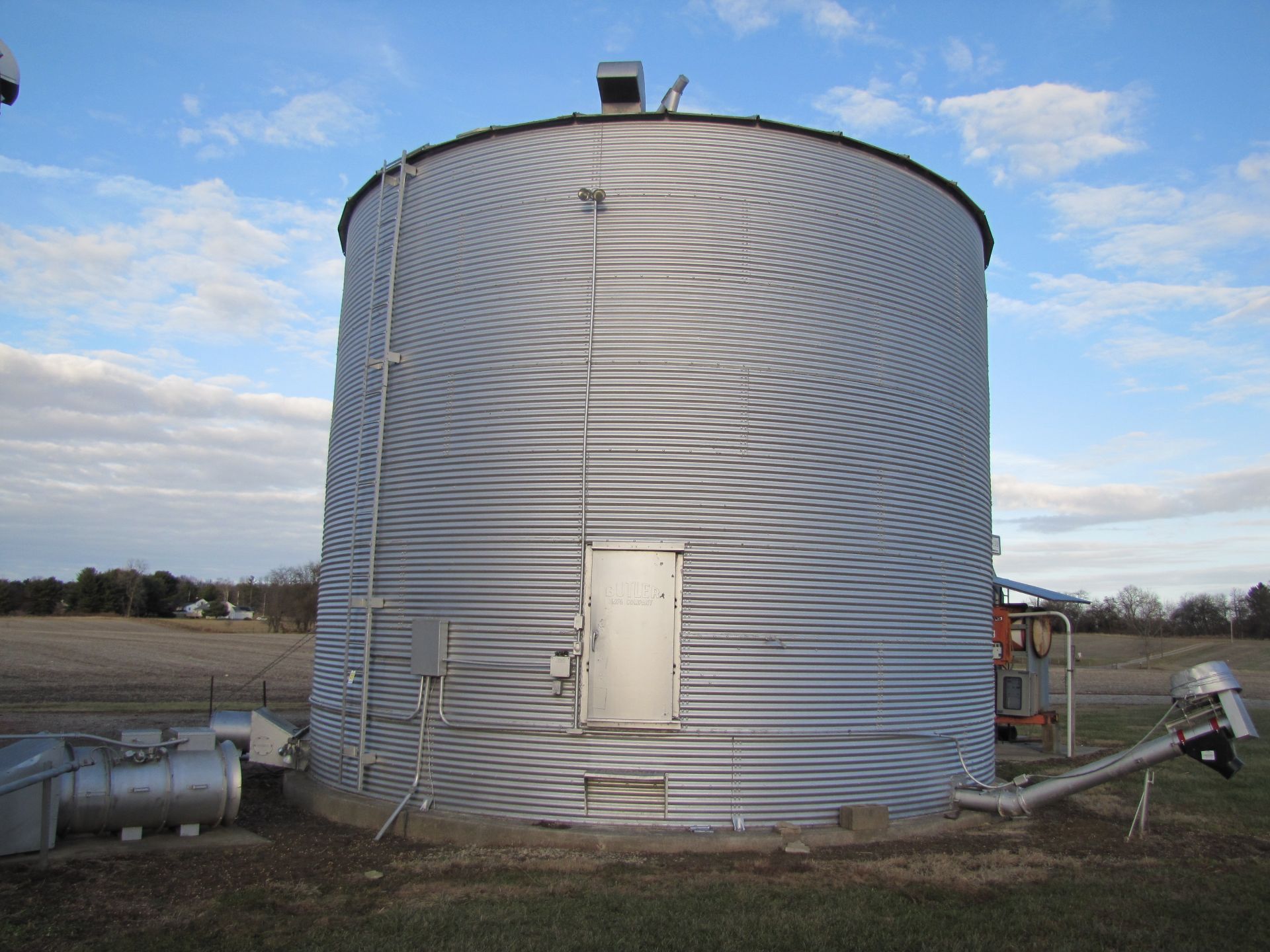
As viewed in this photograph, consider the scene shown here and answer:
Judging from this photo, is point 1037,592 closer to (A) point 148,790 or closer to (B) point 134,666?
(A) point 148,790

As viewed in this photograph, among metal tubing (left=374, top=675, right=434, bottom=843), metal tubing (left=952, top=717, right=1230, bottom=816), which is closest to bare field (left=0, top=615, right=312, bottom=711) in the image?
metal tubing (left=374, top=675, right=434, bottom=843)

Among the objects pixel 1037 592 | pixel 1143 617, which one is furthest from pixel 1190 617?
pixel 1037 592

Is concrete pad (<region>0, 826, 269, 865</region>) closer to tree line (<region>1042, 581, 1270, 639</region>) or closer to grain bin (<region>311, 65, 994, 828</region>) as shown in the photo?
grain bin (<region>311, 65, 994, 828</region>)

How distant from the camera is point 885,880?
853cm

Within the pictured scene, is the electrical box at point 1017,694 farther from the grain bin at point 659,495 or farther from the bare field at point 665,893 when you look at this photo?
the grain bin at point 659,495

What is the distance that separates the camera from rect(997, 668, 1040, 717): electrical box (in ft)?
59.1

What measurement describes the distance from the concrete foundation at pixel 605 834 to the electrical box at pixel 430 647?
1.57 m

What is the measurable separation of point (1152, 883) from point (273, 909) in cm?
803

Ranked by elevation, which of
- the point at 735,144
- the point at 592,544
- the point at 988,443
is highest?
the point at 735,144

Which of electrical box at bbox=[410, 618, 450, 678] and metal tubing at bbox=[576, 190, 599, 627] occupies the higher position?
metal tubing at bbox=[576, 190, 599, 627]

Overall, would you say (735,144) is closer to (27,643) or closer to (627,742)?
(627,742)

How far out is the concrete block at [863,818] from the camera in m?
10.0

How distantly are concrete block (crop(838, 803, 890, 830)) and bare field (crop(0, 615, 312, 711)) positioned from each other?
69.2 ft

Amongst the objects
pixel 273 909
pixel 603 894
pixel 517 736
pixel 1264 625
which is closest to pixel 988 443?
pixel 517 736
